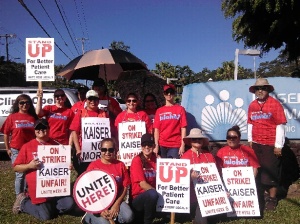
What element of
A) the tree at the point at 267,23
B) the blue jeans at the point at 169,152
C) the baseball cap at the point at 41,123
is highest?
the tree at the point at 267,23

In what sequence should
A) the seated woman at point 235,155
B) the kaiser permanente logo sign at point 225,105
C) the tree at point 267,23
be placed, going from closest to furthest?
the seated woman at point 235,155, the kaiser permanente logo sign at point 225,105, the tree at point 267,23

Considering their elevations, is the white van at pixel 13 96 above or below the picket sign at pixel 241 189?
above

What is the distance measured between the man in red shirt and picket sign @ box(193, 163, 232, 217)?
6.47 feet

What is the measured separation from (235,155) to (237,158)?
55 millimetres

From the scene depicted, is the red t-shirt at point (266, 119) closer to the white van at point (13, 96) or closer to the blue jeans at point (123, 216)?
the blue jeans at point (123, 216)

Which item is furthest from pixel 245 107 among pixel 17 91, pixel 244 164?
pixel 17 91

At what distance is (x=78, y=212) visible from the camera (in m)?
6.00

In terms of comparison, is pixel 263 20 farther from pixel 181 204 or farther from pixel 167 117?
pixel 181 204

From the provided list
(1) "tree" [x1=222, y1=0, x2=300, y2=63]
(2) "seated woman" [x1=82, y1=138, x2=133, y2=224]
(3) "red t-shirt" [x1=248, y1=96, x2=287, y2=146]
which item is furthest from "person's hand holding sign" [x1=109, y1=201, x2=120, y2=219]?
(1) "tree" [x1=222, y1=0, x2=300, y2=63]

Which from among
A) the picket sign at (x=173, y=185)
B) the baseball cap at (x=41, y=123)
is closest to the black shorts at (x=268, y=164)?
the picket sign at (x=173, y=185)

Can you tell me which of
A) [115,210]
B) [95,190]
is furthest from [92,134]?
[115,210]

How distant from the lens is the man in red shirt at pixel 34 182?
17.9ft

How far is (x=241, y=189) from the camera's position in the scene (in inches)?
220

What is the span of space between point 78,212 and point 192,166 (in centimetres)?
206
